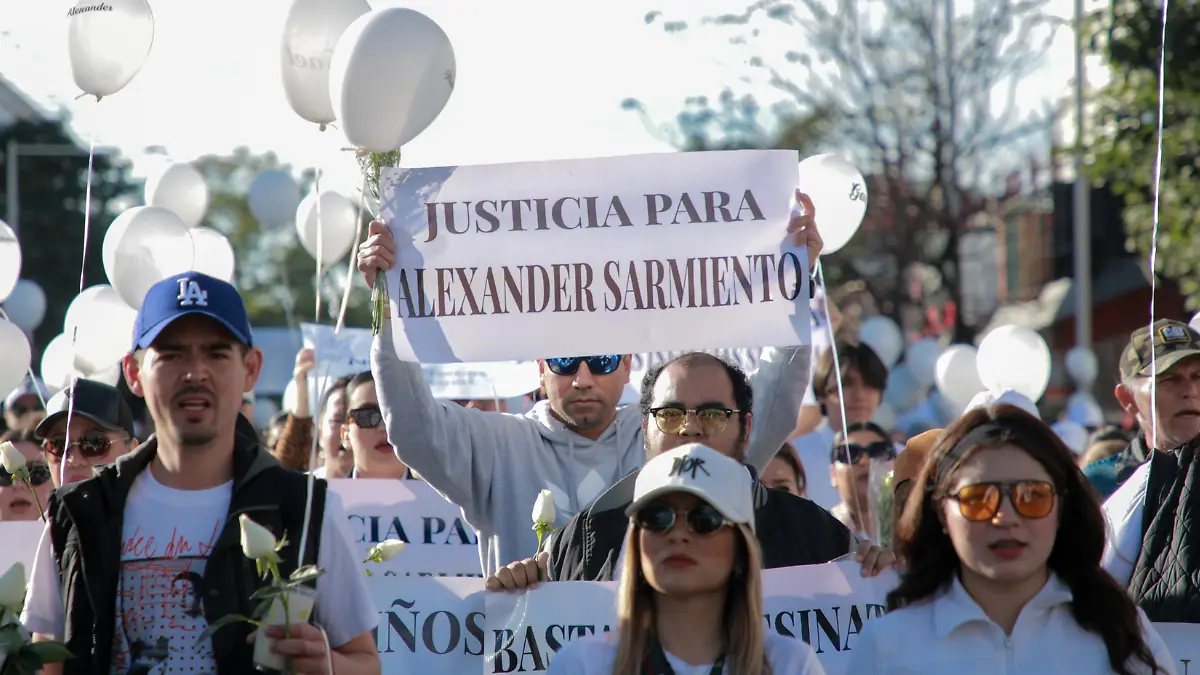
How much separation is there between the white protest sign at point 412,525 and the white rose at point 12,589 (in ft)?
10.4

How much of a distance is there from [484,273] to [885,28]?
2445cm

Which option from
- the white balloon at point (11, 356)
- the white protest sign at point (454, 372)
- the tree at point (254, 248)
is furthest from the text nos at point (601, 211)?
the tree at point (254, 248)

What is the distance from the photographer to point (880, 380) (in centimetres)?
837

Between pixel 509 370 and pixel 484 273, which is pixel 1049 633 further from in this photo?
pixel 509 370

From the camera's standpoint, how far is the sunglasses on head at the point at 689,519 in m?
3.32

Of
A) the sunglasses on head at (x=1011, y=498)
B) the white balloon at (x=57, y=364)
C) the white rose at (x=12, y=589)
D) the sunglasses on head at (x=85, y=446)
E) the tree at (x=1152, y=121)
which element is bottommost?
the white rose at (x=12, y=589)

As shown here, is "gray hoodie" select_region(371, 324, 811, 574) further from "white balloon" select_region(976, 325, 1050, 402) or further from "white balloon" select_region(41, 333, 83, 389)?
"white balloon" select_region(976, 325, 1050, 402)

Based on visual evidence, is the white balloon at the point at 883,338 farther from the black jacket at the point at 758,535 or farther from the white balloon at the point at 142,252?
the black jacket at the point at 758,535

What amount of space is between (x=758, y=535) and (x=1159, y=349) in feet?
5.96

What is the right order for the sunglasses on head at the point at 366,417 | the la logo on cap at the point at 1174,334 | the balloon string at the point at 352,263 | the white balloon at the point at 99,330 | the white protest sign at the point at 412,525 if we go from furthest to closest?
the white balloon at the point at 99,330 → the sunglasses on head at the point at 366,417 → the white protest sign at the point at 412,525 → the la logo on cap at the point at 1174,334 → the balloon string at the point at 352,263

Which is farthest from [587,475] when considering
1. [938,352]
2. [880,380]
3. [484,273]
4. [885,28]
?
[885,28]

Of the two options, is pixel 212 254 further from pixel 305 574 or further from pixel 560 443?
pixel 305 574

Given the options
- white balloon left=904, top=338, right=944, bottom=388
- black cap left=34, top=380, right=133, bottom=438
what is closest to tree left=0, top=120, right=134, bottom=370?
white balloon left=904, top=338, right=944, bottom=388

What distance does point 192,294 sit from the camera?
3.51 m
